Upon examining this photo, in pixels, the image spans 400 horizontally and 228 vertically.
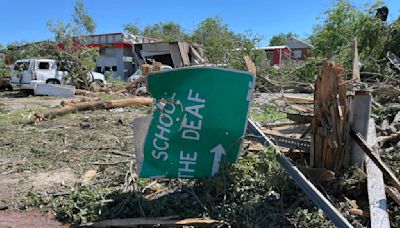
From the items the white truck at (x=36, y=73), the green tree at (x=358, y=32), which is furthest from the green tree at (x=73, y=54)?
the green tree at (x=358, y=32)

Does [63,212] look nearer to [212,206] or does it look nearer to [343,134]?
[212,206]

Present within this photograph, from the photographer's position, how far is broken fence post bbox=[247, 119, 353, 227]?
2.54 m

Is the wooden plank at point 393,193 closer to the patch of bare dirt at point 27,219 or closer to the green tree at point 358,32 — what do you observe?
the patch of bare dirt at point 27,219

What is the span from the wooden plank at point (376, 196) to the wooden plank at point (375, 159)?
7 centimetres

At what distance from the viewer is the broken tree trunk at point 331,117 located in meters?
3.18

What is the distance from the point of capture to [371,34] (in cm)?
1562

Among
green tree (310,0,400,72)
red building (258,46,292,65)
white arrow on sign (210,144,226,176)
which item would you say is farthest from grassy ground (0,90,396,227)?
green tree (310,0,400,72)

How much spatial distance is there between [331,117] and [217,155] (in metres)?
1.11

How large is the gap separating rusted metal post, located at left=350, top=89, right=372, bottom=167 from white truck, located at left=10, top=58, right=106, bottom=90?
1651 cm

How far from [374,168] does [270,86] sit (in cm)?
288

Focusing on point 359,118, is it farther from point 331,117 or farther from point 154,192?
point 154,192

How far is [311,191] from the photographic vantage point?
2.81 meters

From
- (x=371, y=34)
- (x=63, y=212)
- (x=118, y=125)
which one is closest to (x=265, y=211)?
(x=63, y=212)

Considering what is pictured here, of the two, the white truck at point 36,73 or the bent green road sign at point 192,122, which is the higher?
the white truck at point 36,73
